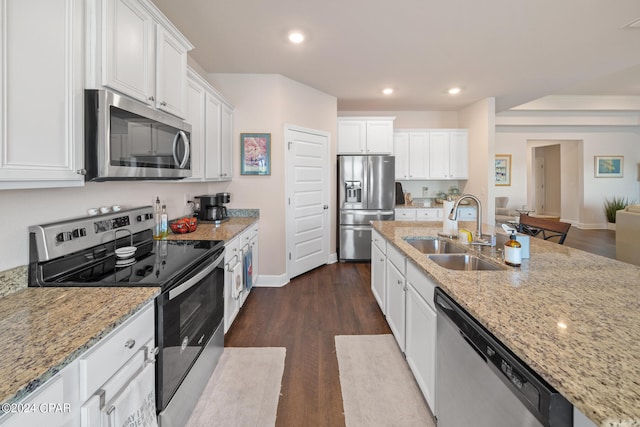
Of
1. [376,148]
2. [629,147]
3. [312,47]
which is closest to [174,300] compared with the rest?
[312,47]

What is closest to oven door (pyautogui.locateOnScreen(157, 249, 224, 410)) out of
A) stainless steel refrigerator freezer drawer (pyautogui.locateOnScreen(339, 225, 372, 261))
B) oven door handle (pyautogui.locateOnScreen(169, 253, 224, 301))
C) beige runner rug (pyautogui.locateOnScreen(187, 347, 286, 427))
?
oven door handle (pyautogui.locateOnScreen(169, 253, 224, 301))

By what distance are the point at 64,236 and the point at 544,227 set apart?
3.23m

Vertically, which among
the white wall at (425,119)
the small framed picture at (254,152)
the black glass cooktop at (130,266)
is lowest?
the black glass cooktop at (130,266)

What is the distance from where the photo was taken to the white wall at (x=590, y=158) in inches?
312

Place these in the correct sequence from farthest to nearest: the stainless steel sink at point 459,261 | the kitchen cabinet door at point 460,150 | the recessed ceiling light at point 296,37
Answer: the kitchen cabinet door at point 460,150 < the recessed ceiling light at point 296,37 < the stainless steel sink at point 459,261

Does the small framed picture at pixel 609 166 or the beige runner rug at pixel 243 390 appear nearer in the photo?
the beige runner rug at pixel 243 390

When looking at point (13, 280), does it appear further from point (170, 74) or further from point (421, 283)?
point (421, 283)

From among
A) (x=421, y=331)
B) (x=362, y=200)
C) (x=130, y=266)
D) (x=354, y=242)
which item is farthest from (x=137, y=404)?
(x=362, y=200)

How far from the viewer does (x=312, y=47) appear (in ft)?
10.0

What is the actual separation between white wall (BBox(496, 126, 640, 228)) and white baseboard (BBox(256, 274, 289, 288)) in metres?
7.08

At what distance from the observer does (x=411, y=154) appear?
18.2 feet

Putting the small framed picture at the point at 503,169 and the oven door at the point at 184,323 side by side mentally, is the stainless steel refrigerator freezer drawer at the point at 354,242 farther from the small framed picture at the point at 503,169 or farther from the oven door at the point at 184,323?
the small framed picture at the point at 503,169

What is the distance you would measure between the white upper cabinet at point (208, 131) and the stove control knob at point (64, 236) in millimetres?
1101

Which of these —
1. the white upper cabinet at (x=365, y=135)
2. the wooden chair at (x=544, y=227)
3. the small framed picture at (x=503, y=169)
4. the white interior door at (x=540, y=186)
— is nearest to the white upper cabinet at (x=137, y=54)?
the wooden chair at (x=544, y=227)
